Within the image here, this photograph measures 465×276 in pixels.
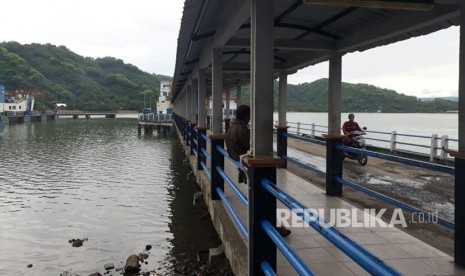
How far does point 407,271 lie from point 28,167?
17.9 meters

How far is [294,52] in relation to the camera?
8.85 m

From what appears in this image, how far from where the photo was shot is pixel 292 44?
698 centimetres

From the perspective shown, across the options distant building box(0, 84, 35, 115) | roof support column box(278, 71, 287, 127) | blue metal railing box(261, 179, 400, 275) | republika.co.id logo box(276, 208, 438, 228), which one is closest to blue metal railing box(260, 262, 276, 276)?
blue metal railing box(261, 179, 400, 275)

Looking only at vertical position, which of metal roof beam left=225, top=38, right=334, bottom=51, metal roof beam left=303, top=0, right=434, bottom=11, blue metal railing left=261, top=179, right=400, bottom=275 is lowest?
blue metal railing left=261, top=179, right=400, bottom=275

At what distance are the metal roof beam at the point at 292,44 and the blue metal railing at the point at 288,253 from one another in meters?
4.20

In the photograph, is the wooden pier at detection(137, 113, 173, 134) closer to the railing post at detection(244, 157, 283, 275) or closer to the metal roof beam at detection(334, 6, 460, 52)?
the metal roof beam at detection(334, 6, 460, 52)

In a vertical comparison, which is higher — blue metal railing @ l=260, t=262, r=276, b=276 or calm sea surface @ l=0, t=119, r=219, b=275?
blue metal railing @ l=260, t=262, r=276, b=276

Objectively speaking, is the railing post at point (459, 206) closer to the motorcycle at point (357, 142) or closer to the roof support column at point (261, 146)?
the roof support column at point (261, 146)

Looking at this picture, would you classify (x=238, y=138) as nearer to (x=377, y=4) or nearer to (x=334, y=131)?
(x=377, y=4)

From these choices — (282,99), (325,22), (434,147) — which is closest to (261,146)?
(325,22)

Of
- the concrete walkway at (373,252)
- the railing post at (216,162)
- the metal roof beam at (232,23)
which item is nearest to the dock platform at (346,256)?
the concrete walkway at (373,252)

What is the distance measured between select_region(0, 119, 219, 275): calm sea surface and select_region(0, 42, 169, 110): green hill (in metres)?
103

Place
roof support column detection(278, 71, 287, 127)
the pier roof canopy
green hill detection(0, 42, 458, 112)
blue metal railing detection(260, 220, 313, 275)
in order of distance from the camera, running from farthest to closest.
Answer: green hill detection(0, 42, 458, 112) < roof support column detection(278, 71, 287, 127) < the pier roof canopy < blue metal railing detection(260, 220, 313, 275)

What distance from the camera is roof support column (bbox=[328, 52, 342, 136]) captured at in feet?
23.2
